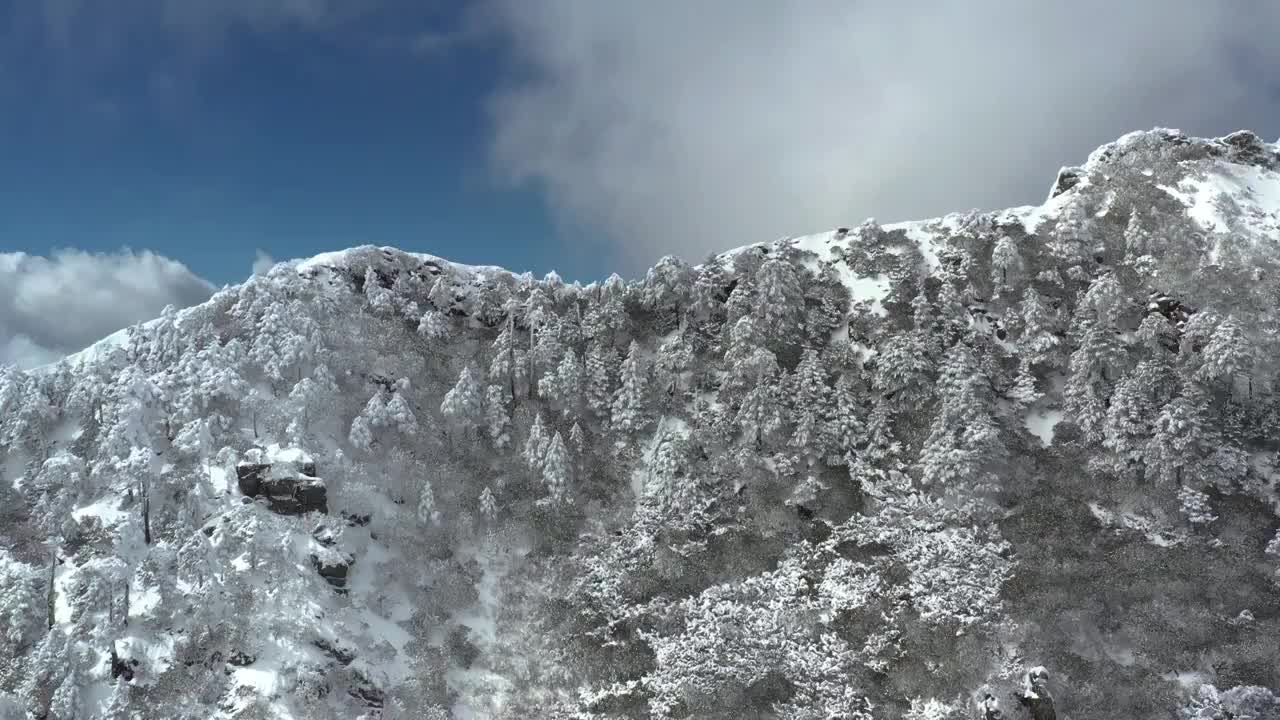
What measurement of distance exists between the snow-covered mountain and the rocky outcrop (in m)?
0.19

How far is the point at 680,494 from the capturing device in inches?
2050

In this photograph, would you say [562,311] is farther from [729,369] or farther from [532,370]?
[729,369]

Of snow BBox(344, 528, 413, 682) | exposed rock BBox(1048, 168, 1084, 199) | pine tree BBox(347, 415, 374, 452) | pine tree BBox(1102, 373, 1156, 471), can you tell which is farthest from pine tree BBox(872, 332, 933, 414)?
pine tree BBox(347, 415, 374, 452)

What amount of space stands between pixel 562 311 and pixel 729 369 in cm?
1776

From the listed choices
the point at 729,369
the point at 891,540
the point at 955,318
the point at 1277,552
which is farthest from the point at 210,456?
the point at 1277,552

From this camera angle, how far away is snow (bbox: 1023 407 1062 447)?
53763 millimetres

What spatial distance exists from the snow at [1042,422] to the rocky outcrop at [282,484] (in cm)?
4897

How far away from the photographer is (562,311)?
7038 cm

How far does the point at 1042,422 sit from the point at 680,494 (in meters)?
26.9

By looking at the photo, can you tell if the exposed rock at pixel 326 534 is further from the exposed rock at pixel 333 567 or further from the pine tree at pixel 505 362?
the pine tree at pixel 505 362

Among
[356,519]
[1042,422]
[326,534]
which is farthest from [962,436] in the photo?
[326,534]

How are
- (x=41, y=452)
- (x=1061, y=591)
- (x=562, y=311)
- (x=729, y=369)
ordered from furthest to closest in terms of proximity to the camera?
1. (x=562, y=311)
2. (x=729, y=369)
3. (x=41, y=452)
4. (x=1061, y=591)

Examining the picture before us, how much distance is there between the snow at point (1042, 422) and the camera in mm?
53763

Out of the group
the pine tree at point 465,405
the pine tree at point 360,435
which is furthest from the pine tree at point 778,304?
the pine tree at point 360,435
